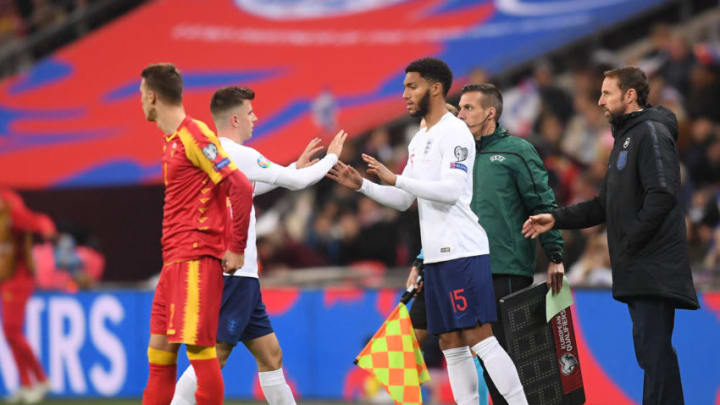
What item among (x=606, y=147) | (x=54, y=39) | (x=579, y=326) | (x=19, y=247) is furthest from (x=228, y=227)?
(x=54, y=39)

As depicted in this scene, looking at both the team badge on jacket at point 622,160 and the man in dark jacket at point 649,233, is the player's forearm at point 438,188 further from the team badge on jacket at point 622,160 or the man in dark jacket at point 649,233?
the team badge on jacket at point 622,160

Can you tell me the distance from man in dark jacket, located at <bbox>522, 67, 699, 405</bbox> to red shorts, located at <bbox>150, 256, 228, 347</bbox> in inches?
79.2

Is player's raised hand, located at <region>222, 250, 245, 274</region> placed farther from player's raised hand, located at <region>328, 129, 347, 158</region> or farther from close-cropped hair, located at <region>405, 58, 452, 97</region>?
close-cropped hair, located at <region>405, 58, 452, 97</region>

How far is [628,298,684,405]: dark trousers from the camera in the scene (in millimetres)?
6129

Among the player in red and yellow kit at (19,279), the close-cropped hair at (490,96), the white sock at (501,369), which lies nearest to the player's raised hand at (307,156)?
the close-cropped hair at (490,96)

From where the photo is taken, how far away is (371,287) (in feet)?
34.2

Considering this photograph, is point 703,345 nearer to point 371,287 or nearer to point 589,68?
point 371,287

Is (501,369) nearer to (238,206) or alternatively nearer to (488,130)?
(488,130)

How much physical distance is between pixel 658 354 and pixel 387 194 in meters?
1.91

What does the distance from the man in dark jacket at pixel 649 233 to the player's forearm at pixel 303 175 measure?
131cm

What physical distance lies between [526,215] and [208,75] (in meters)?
9.60

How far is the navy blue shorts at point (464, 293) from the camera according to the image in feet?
20.5

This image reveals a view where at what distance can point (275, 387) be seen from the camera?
6488mm

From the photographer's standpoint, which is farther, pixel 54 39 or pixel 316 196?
pixel 54 39
